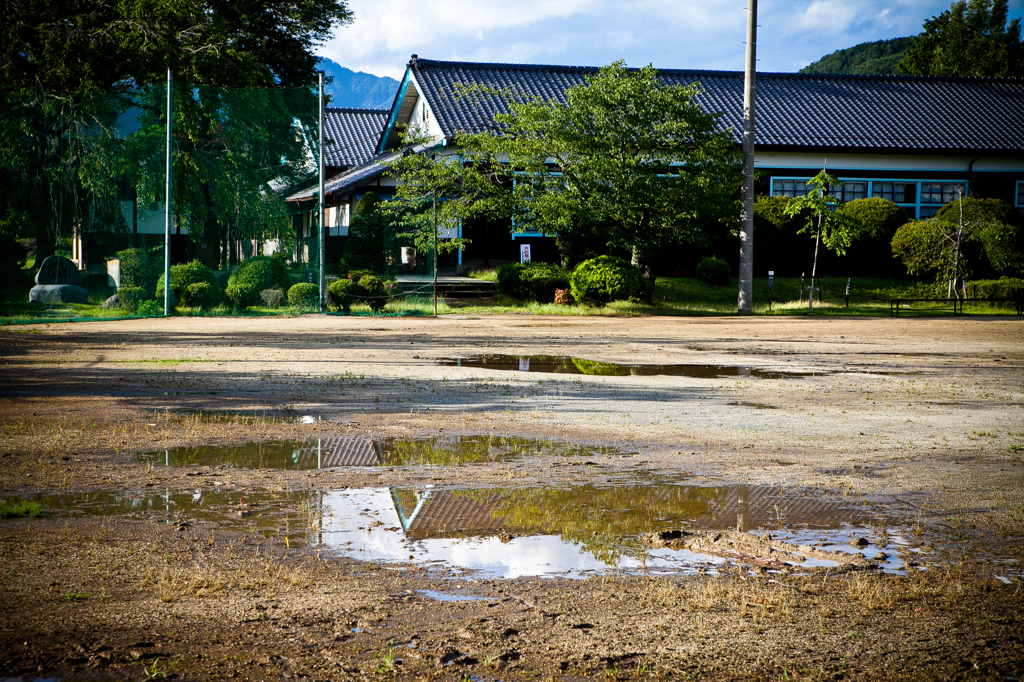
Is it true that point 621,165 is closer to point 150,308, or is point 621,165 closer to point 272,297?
point 272,297

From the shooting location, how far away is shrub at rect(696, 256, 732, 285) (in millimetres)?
28781

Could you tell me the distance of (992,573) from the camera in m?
4.24

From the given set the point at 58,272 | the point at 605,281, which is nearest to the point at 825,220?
the point at 605,281

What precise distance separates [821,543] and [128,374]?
8.66 m

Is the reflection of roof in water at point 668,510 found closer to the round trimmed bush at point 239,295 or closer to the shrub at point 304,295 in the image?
the round trimmed bush at point 239,295

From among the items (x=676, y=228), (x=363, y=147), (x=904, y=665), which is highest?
(x=363, y=147)

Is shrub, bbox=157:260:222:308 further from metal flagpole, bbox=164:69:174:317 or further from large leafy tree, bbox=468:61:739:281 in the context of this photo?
large leafy tree, bbox=468:61:739:281

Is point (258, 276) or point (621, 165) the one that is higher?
point (621, 165)

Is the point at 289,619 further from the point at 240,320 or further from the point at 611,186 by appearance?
the point at 611,186

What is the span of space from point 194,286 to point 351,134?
2125 centimetres

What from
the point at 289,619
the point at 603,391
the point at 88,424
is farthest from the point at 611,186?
the point at 289,619

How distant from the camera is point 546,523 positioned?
5016 mm

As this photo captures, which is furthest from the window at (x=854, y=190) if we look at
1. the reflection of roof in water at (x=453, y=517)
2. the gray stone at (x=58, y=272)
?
the reflection of roof in water at (x=453, y=517)

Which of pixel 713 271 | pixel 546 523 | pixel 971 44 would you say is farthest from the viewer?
pixel 971 44
